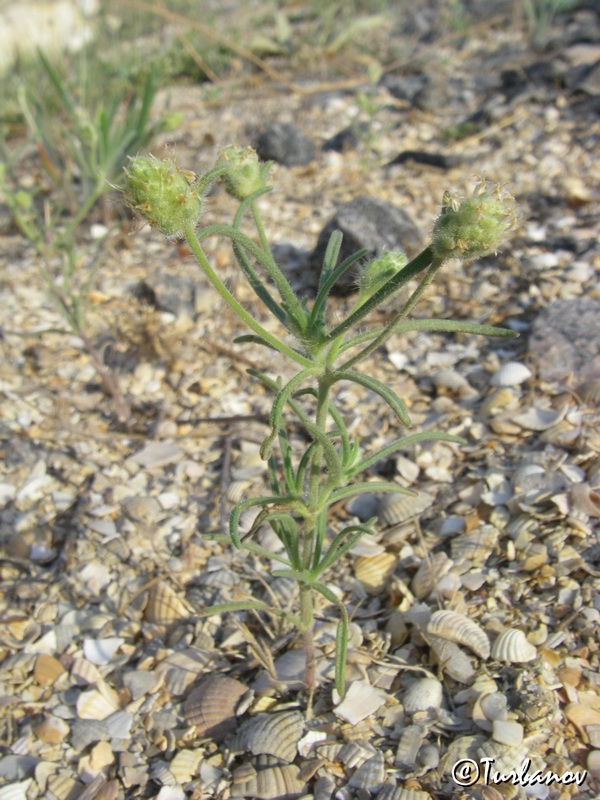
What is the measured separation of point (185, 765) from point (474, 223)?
1478 millimetres

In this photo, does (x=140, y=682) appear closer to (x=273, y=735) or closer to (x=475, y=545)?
(x=273, y=735)

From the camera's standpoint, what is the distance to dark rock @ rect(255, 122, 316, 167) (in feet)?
14.0

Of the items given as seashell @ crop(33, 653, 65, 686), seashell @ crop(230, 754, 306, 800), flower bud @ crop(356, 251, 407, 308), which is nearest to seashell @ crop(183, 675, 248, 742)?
seashell @ crop(230, 754, 306, 800)

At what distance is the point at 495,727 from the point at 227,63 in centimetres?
510

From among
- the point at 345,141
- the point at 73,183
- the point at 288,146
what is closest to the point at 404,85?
the point at 345,141

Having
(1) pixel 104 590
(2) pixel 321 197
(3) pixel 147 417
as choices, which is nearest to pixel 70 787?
(1) pixel 104 590

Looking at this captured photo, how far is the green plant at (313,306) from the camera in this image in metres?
1.26

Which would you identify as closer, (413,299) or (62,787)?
(413,299)

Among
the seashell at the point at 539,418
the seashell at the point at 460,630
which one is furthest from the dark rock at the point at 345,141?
the seashell at the point at 460,630

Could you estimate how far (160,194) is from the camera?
131cm

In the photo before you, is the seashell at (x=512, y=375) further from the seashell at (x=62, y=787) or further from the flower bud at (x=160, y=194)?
the seashell at (x=62, y=787)

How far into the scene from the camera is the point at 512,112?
4.36m

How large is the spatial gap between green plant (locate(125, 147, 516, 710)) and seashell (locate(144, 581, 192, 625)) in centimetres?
48

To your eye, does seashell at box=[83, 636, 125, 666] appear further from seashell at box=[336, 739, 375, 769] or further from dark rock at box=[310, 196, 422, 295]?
dark rock at box=[310, 196, 422, 295]
